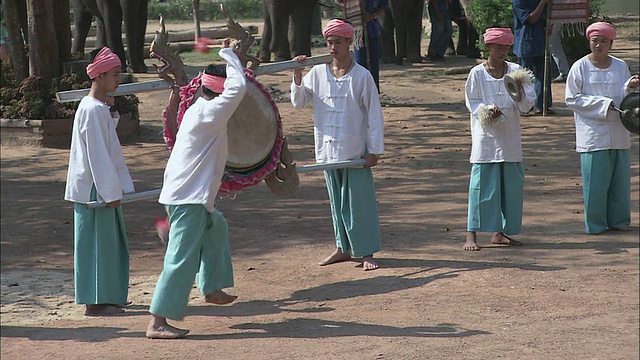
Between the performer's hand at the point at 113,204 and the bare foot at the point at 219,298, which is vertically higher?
the performer's hand at the point at 113,204

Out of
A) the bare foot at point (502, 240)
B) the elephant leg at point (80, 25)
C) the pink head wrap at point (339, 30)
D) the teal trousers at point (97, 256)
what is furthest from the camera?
the elephant leg at point (80, 25)

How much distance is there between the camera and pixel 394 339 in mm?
6188

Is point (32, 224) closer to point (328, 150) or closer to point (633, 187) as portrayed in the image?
point (328, 150)

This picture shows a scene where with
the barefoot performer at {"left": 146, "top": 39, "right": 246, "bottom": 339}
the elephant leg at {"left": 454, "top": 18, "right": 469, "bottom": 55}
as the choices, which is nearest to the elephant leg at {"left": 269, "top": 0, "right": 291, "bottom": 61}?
the elephant leg at {"left": 454, "top": 18, "right": 469, "bottom": 55}

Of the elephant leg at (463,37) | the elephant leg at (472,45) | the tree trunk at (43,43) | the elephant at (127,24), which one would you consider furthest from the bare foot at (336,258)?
the elephant leg at (463,37)

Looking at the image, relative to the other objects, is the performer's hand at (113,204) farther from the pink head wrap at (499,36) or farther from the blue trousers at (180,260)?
the pink head wrap at (499,36)

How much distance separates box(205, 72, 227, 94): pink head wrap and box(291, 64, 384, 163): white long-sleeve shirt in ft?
5.24

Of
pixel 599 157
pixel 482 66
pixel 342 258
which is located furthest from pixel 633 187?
pixel 342 258

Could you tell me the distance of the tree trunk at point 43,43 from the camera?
13.6m

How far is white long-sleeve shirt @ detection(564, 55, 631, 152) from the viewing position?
27.8ft

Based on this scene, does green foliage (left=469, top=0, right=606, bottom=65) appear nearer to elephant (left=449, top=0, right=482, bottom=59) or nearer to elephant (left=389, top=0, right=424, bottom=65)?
elephant (left=389, top=0, right=424, bottom=65)

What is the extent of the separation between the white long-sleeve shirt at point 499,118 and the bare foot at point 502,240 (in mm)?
578

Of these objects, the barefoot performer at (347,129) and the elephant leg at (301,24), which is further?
the elephant leg at (301,24)

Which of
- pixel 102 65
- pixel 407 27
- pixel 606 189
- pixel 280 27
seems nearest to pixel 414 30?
pixel 407 27
